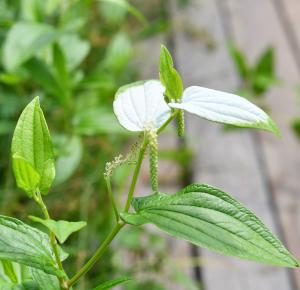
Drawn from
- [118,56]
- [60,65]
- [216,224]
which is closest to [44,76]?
[60,65]

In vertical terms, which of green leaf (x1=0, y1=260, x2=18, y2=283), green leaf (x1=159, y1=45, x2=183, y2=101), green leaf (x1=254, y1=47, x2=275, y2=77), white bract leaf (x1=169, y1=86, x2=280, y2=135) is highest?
green leaf (x1=254, y1=47, x2=275, y2=77)

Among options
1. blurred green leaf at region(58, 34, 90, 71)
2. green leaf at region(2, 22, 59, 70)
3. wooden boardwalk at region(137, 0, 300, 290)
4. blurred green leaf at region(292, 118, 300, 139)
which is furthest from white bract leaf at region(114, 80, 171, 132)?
blurred green leaf at region(292, 118, 300, 139)

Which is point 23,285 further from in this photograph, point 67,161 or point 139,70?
point 139,70

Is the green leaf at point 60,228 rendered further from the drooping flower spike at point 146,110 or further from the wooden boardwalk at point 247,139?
the wooden boardwalk at point 247,139

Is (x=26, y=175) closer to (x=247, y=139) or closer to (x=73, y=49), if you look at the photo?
(x=73, y=49)

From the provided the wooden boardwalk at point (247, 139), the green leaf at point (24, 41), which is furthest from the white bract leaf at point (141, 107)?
the wooden boardwalk at point (247, 139)

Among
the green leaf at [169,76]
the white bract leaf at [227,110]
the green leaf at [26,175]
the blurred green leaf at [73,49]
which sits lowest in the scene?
the green leaf at [26,175]

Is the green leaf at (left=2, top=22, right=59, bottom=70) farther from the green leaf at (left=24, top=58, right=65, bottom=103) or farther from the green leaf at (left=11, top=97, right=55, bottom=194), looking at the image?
the green leaf at (left=11, top=97, right=55, bottom=194)
